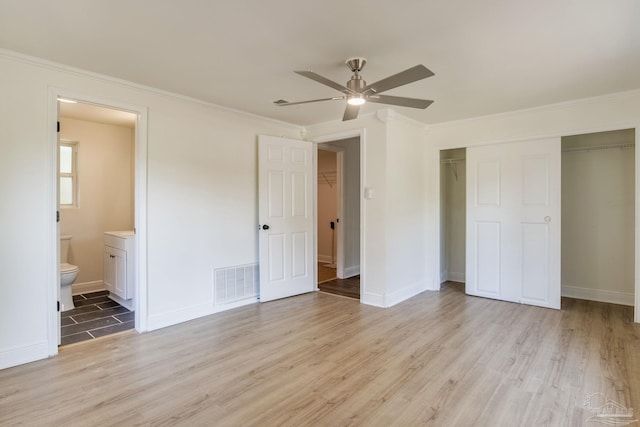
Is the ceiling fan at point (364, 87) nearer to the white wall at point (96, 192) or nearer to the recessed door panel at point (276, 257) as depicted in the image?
the recessed door panel at point (276, 257)

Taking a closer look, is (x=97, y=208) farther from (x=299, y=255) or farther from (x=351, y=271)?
(x=351, y=271)

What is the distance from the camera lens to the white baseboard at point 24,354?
2617 mm

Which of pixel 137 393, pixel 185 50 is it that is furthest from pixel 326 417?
pixel 185 50

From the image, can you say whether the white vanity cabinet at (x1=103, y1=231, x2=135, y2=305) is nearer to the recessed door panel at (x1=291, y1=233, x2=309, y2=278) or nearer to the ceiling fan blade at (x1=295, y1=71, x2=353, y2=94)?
the recessed door panel at (x1=291, y1=233, x2=309, y2=278)

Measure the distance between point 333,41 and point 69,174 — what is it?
14.7 feet

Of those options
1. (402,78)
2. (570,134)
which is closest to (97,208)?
(402,78)

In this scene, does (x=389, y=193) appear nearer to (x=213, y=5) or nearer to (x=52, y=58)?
(x=213, y=5)

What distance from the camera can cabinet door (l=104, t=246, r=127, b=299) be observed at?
414 cm

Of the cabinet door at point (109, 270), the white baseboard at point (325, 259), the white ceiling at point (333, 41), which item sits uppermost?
the white ceiling at point (333, 41)

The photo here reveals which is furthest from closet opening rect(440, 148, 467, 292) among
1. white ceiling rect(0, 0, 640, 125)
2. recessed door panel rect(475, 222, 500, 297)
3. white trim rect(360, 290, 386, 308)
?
white ceiling rect(0, 0, 640, 125)

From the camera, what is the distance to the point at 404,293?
4484 mm

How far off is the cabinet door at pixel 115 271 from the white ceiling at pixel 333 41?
7.14 feet

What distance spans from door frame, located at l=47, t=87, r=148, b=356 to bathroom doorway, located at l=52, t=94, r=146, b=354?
A: 0.73m

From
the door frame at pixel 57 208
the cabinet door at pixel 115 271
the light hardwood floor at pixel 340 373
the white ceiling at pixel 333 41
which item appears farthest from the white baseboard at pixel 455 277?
the cabinet door at pixel 115 271
